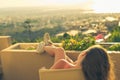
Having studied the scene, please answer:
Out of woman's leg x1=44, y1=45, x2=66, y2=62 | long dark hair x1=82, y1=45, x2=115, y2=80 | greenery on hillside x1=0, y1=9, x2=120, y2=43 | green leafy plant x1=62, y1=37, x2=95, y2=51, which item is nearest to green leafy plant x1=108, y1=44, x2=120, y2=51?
green leafy plant x1=62, y1=37, x2=95, y2=51

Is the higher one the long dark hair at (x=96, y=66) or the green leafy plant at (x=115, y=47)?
the long dark hair at (x=96, y=66)

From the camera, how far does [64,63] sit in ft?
13.3

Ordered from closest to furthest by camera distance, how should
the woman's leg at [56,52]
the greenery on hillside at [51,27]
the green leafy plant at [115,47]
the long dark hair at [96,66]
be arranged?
the long dark hair at [96,66] < the woman's leg at [56,52] < the green leafy plant at [115,47] < the greenery on hillside at [51,27]

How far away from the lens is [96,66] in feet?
11.4

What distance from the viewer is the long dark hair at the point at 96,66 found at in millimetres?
3462

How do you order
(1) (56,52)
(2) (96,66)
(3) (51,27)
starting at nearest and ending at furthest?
(2) (96,66)
(1) (56,52)
(3) (51,27)

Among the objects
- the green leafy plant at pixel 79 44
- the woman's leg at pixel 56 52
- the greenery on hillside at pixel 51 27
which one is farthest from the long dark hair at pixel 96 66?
the greenery on hillside at pixel 51 27

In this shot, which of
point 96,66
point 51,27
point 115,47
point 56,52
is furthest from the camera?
point 51,27

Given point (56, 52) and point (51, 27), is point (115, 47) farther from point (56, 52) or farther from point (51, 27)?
point (51, 27)

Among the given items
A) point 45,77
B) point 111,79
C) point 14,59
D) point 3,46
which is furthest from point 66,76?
point 3,46

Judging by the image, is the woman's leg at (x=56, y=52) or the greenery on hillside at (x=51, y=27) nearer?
the woman's leg at (x=56, y=52)

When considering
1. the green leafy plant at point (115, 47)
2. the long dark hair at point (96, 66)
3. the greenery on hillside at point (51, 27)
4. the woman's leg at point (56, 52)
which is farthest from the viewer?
the greenery on hillside at point (51, 27)

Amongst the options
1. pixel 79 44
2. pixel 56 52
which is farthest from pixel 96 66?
pixel 79 44

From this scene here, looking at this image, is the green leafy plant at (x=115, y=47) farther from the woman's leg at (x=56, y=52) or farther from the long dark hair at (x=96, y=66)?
the long dark hair at (x=96, y=66)
